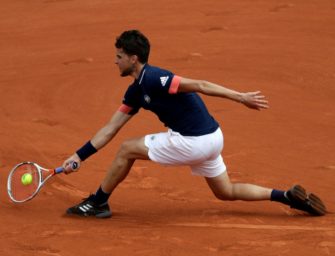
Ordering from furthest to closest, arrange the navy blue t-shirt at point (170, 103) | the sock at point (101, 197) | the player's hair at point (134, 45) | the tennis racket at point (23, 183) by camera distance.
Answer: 1. the tennis racket at point (23, 183)
2. the sock at point (101, 197)
3. the player's hair at point (134, 45)
4. the navy blue t-shirt at point (170, 103)

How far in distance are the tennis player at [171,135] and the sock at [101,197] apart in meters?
0.01

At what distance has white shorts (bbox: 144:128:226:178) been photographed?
27.3ft

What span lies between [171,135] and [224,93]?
2.52 feet

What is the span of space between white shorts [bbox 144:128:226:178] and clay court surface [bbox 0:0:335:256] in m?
0.60

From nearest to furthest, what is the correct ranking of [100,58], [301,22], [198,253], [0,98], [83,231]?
1. [198,253]
2. [83,231]
3. [0,98]
4. [100,58]
5. [301,22]

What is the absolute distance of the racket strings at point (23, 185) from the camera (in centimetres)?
903

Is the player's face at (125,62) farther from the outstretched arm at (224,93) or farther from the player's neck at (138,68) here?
the outstretched arm at (224,93)

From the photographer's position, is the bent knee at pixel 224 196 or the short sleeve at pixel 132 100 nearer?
the short sleeve at pixel 132 100

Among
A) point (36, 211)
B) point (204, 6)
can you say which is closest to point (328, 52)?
point (204, 6)

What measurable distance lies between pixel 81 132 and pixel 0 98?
178cm

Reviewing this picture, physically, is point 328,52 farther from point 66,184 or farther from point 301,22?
point 66,184

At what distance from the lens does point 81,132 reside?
1135 cm

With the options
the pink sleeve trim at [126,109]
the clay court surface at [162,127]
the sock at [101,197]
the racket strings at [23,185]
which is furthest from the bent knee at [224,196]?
the racket strings at [23,185]

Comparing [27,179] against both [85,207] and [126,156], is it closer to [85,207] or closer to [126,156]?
[85,207]
